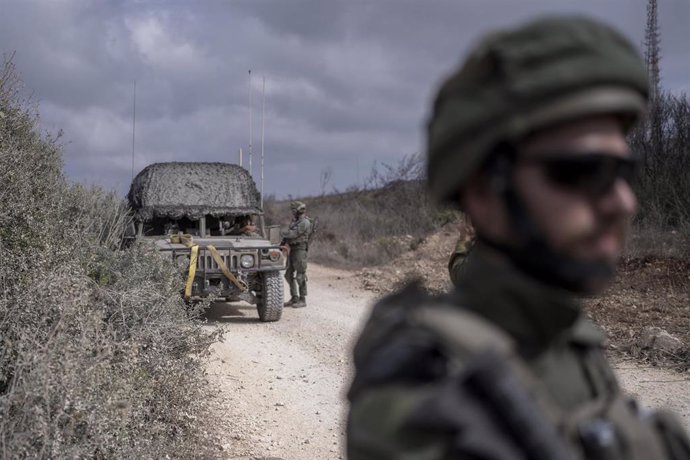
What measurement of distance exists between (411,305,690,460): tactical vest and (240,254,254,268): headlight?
23.7 feet

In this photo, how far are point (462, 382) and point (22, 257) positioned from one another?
12.5 ft

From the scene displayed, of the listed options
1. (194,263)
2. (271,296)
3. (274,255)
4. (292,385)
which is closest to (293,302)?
(271,296)

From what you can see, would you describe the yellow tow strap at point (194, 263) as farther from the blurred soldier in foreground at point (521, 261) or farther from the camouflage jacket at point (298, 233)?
the blurred soldier in foreground at point (521, 261)

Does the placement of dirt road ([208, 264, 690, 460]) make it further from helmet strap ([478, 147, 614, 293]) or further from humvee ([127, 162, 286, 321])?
helmet strap ([478, 147, 614, 293])

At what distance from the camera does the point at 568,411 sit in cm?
99

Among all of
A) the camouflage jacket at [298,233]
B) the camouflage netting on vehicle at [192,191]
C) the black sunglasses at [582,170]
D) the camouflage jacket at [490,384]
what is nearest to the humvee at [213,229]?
the camouflage netting on vehicle at [192,191]

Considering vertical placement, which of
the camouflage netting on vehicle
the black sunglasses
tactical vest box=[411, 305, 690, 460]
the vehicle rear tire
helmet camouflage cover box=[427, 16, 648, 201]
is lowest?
the vehicle rear tire

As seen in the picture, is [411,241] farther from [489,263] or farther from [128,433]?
[489,263]

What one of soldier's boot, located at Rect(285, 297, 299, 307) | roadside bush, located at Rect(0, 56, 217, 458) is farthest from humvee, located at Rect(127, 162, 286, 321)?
roadside bush, located at Rect(0, 56, 217, 458)

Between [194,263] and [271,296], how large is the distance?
112 cm

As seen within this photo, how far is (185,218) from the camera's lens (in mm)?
9422

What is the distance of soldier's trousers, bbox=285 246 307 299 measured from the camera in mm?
10016

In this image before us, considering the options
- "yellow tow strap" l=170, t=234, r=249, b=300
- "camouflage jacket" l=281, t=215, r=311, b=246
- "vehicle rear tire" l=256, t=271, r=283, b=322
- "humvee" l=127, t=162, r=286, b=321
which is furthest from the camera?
"camouflage jacket" l=281, t=215, r=311, b=246

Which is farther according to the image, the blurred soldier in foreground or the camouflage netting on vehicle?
the camouflage netting on vehicle
